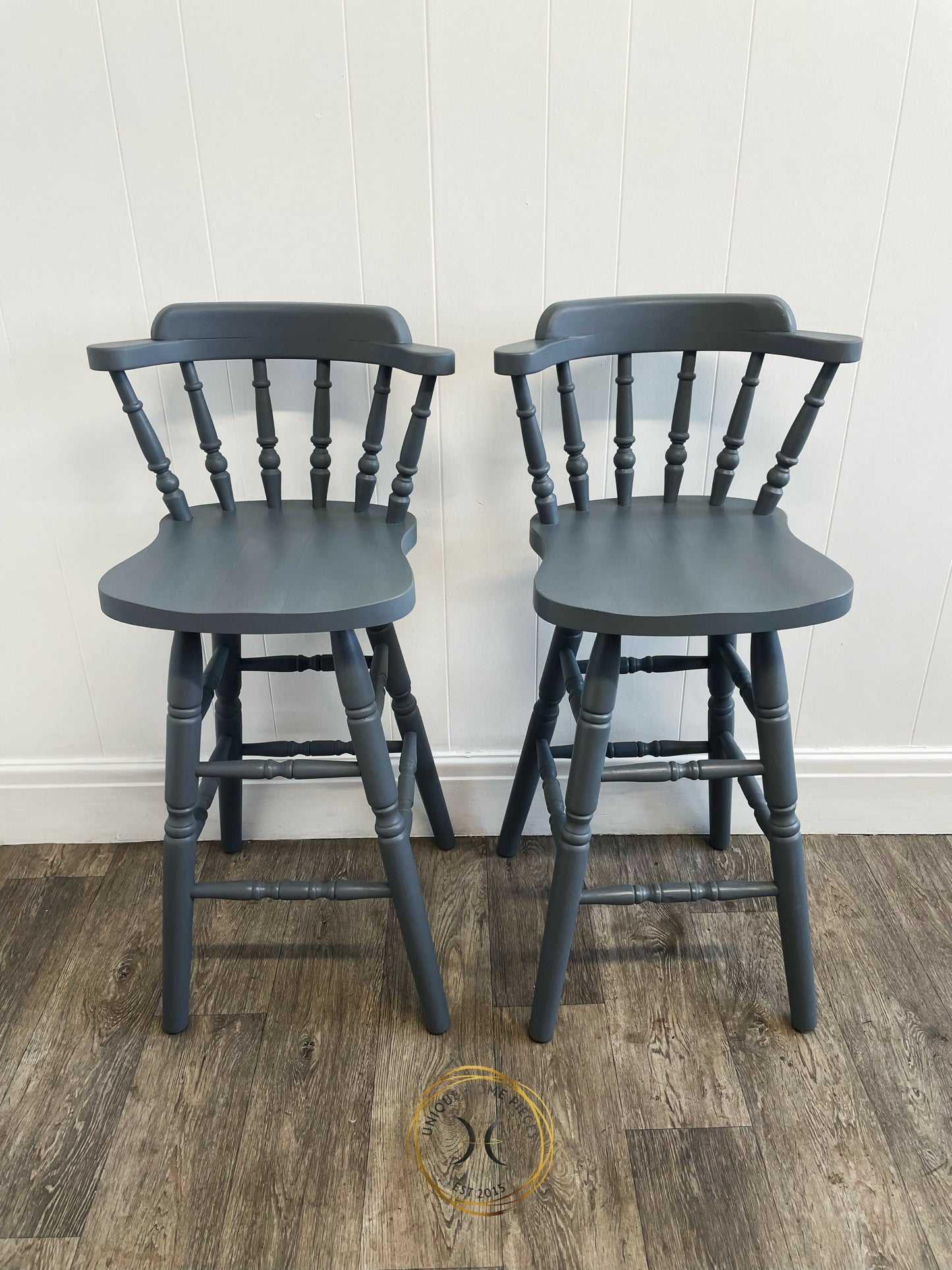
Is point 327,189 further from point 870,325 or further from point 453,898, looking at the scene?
point 453,898

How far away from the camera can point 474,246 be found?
119 centimetres

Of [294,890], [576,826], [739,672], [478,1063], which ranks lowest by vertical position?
[478,1063]

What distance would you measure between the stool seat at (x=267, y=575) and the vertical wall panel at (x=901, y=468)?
746 millimetres

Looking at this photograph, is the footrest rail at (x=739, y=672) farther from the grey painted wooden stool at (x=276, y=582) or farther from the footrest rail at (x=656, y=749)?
the grey painted wooden stool at (x=276, y=582)

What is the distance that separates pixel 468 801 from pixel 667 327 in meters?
0.88

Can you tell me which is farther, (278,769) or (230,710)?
(230,710)

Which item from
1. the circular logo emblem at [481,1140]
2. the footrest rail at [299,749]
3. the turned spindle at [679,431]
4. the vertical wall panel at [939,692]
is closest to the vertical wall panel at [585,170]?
the turned spindle at [679,431]

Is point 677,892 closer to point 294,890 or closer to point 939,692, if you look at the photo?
point 294,890

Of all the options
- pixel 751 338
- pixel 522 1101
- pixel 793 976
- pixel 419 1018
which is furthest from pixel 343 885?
pixel 751 338

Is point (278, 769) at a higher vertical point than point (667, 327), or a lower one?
lower

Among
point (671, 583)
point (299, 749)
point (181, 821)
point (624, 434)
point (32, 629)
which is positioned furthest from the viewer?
point (32, 629)

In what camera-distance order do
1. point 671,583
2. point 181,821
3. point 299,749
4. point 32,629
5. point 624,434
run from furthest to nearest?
point 32,629 → point 299,749 → point 624,434 → point 181,821 → point 671,583

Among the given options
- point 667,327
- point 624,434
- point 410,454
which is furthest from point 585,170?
point 410,454

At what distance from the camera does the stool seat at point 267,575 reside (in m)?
0.93
